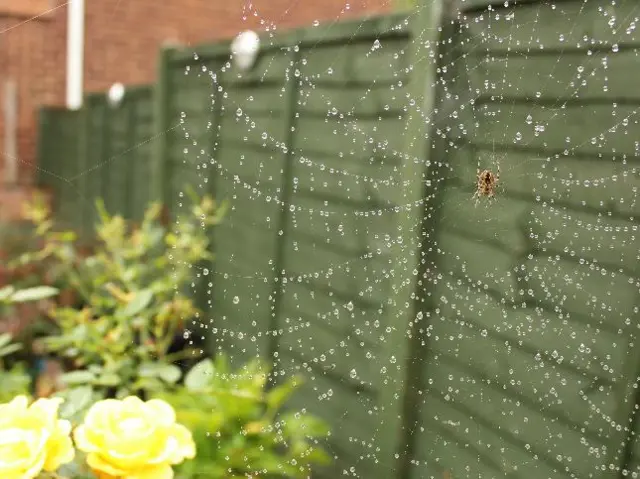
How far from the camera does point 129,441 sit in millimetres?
554

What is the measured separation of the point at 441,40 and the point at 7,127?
105 inches

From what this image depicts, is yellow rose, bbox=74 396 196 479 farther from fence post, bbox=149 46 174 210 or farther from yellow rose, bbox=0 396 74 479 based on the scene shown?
fence post, bbox=149 46 174 210

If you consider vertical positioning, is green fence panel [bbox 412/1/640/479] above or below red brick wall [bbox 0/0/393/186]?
below

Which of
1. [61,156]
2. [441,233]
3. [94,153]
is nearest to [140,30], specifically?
[94,153]

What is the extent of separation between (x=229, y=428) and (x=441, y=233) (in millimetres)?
554

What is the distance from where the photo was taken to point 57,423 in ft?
1.91

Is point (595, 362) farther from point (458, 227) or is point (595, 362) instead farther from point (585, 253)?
point (458, 227)

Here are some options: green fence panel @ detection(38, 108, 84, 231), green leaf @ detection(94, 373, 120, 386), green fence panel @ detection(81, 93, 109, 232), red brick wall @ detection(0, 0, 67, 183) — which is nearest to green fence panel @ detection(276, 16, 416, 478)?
green leaf @ detection(94, 373, 120, 386)

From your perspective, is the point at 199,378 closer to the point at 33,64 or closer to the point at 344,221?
the point at 344,221

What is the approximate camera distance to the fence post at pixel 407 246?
1.09 metres

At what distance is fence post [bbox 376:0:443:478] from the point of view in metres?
1.09

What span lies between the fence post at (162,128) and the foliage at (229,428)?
943 millimetres

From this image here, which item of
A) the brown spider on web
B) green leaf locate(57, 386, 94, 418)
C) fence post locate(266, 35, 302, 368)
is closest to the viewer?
green leaf locate(57, 386, 94, 418)

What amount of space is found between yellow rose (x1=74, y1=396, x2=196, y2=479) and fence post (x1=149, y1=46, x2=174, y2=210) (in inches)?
61.2
